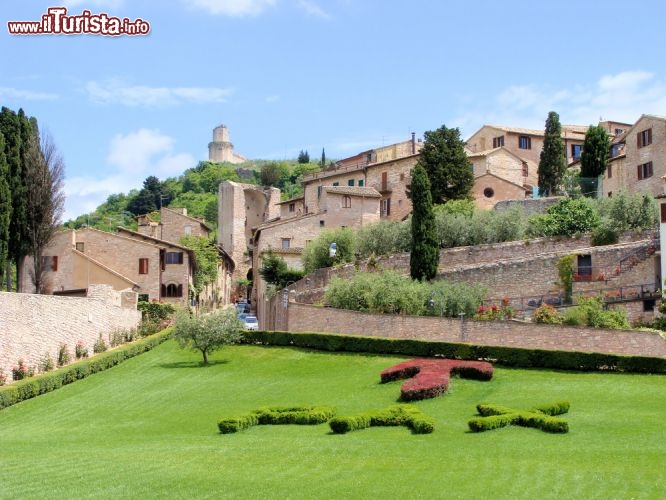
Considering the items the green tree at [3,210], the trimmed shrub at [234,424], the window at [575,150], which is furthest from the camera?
the window at [575,150]

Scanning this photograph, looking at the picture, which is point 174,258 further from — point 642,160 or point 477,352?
point 477,352

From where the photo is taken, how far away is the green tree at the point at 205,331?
42.8 meters

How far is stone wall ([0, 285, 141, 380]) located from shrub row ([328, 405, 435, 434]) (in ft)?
45.2

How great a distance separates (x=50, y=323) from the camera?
3778cm

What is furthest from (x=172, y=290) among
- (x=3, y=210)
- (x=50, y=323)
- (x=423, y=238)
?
(x=50, y=323)

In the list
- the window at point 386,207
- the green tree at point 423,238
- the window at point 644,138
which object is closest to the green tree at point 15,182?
the green tree at point 423,238

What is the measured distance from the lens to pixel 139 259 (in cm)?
6469

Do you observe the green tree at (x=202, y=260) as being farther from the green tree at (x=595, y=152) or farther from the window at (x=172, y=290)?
the green tree at (x=595, y=152)

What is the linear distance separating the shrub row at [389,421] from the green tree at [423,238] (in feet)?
76.5

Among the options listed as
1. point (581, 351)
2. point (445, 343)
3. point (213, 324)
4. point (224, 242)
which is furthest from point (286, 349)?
point (224, 242)

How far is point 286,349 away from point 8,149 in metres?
19.2

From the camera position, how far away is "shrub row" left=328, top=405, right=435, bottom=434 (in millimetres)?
24859

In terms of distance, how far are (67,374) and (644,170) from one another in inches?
1683

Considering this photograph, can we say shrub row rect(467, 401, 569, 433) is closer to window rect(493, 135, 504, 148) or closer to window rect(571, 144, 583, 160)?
window rect(493, 135, 504, 148)
